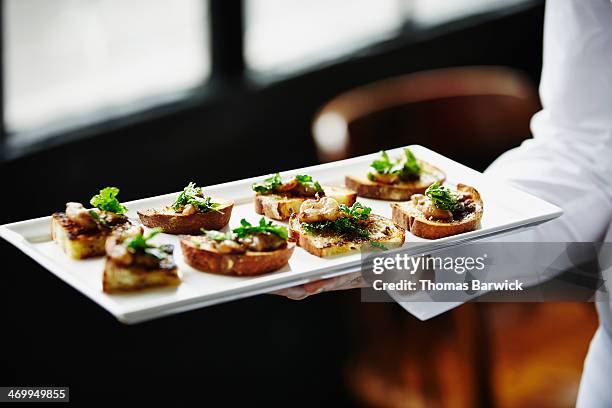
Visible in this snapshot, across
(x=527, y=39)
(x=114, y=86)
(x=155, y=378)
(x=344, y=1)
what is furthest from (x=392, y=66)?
(x=155, y=378)

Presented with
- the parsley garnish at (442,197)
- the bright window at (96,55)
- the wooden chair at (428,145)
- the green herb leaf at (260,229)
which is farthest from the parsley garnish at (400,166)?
the bright window at (96,55)

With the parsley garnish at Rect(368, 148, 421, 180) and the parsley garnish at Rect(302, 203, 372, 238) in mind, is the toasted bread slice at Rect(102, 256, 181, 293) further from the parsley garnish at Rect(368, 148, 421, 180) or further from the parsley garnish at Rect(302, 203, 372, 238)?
the parsley garnish at Rect(368, 148, 421, 180)

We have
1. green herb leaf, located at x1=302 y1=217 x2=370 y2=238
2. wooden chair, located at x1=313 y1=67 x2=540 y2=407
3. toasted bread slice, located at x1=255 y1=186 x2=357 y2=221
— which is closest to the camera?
green herb leaf, located at x1=302 y1=217 x2=370 y2=238

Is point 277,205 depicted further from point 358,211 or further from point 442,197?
point 442,197

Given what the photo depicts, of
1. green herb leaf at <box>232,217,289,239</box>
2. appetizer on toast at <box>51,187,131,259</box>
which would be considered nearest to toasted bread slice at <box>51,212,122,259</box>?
appetizer on toast at <box>51,187,131,259</box>

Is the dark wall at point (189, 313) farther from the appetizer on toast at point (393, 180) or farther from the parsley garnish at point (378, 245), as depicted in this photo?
the parsley garnish at point (378, 245)
